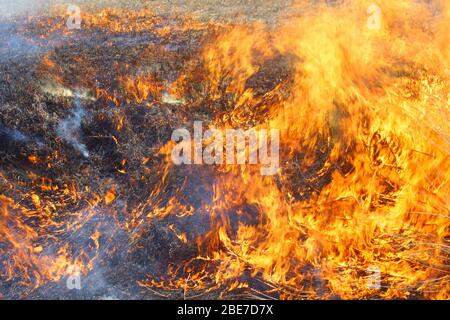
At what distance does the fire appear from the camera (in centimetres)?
412

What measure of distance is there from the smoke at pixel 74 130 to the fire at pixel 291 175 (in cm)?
32

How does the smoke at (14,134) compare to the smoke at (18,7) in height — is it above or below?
below

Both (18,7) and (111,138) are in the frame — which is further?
(18,7)

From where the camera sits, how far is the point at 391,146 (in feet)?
16.3

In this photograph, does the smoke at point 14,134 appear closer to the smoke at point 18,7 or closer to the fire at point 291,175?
the fire at point 291,175

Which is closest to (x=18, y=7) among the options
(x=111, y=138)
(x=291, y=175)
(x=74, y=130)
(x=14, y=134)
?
(x=14, y=134)

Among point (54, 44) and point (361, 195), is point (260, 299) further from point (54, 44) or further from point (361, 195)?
point (54, 44)

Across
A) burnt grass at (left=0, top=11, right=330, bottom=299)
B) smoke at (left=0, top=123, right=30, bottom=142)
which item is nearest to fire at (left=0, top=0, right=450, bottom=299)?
burnt grass at (left=0, top=11, right=330, bottom=299)

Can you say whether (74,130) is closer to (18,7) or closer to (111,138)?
(111,138)

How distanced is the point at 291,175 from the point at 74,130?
2.30 meters

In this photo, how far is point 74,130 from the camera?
5180mm

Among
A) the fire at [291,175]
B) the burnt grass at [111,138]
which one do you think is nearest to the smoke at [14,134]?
→ the burnt grass at [111,138]

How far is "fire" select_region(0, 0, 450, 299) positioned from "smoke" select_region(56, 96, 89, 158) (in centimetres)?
32

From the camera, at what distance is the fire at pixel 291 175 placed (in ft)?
13.5
